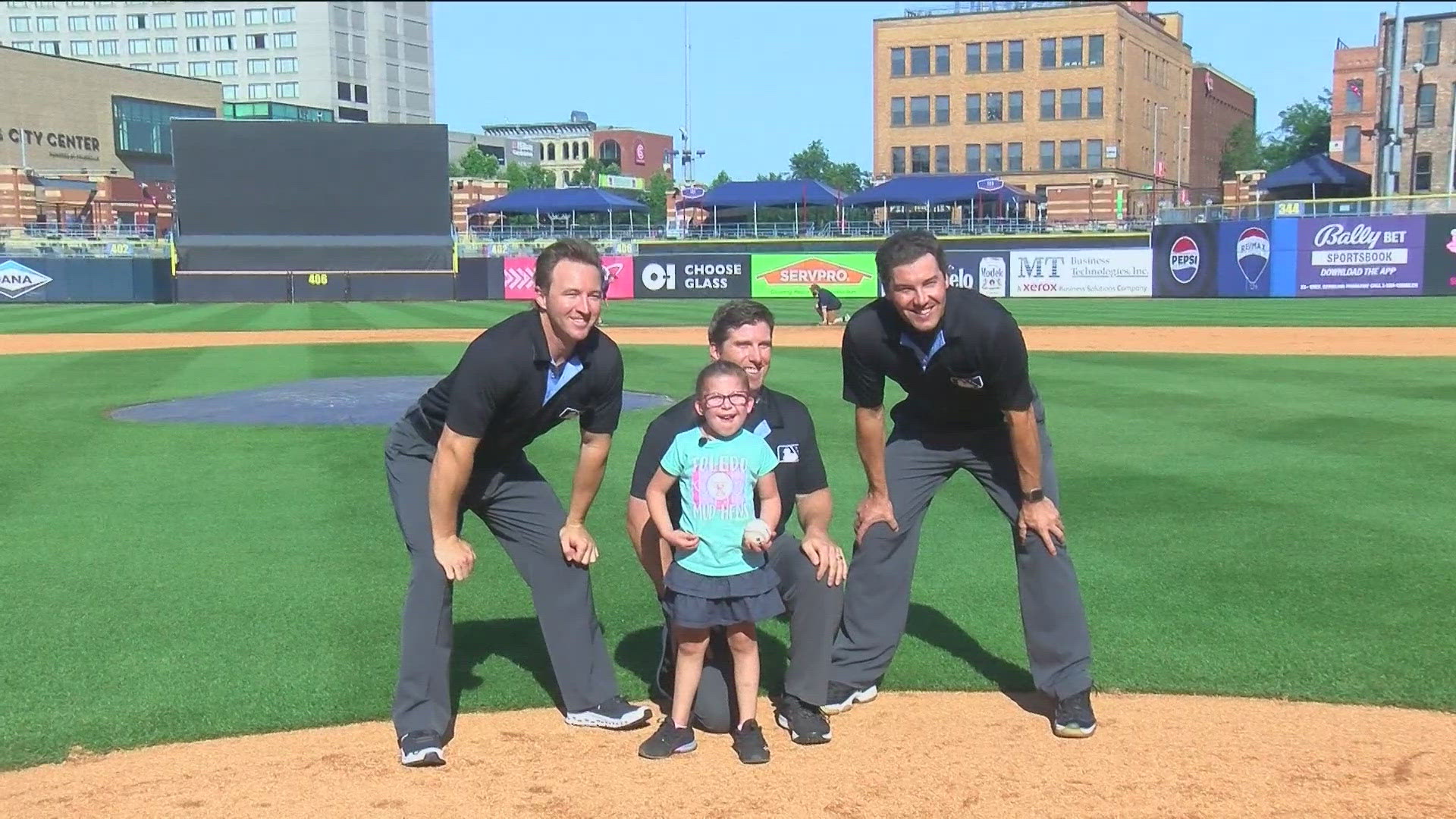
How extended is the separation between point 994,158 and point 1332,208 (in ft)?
122

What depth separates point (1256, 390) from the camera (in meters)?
13.9

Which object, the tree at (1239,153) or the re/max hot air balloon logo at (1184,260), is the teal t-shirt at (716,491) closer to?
the re/max hot air balloon logo at (1184,260)

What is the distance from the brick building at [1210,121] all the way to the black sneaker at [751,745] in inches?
3345

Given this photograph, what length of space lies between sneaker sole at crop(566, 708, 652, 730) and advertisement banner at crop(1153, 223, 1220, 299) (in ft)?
113

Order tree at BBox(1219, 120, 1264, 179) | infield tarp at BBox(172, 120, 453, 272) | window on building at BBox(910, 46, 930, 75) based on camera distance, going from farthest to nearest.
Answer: tree at BBox(1219, 120, 1264, 179)
window on building at BBox(910, 46, 930, 75)
infield tarp at BBox(172, 120, 453, 272)

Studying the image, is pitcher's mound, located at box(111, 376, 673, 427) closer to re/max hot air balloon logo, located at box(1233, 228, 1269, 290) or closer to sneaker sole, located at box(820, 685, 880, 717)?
sneaker sole, located at box(820, 685, 880, 717)

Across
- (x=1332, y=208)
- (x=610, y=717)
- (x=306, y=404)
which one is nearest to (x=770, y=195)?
(x=1332, y=208)

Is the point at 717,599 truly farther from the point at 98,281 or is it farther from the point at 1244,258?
the point at 98,281

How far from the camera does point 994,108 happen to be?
6994 centimetres

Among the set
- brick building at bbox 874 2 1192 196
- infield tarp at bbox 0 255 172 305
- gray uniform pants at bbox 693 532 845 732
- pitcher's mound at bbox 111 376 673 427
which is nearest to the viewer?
gray uniform pants at bbox 693 532 845 732

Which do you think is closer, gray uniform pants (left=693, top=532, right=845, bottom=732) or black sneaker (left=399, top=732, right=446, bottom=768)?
black sneaker (left=399, top=732, right=446, bottom=768)

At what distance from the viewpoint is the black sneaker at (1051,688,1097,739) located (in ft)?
14.7

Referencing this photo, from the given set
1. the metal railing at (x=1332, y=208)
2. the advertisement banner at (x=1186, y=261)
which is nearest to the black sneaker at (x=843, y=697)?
the metal railing at (x=1332, y=208)

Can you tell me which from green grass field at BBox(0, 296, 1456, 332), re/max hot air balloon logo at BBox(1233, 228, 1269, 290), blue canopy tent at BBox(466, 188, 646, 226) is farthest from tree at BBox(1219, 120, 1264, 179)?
green grass field at BBox(0, 296, 1456, 332)
